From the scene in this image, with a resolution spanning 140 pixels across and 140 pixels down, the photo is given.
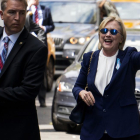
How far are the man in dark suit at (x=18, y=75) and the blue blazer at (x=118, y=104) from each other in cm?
58

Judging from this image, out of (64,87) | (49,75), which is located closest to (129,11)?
(49,75)

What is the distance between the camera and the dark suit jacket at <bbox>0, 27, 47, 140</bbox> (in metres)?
3.34

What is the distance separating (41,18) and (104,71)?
5.54 meters

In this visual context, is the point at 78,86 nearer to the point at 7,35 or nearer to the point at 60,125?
the point at 7,35

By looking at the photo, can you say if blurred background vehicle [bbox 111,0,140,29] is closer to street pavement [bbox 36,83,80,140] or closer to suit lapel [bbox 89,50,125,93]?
street pavement [bbox 36,83,80,140]

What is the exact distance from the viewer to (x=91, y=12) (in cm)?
1369

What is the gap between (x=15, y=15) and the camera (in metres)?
3.46

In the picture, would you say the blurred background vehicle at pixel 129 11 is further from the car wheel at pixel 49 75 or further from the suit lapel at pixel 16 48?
the suit lapel at pixel 16 48

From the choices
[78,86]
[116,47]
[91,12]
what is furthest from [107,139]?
[91,12]

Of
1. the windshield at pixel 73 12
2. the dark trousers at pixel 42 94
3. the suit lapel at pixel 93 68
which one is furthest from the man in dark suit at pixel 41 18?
the suit lapel at pixel 93 68

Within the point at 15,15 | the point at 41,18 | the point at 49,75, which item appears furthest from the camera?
the point at 49,75

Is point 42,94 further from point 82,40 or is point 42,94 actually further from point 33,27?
point 82,40

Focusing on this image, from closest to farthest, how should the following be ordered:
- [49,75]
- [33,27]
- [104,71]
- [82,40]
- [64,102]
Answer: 1. [104,71]
2. [64,102]
3. [33,27]
4. [49,75]
5. [82,40]

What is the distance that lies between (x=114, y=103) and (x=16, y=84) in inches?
Answer: 33.7
